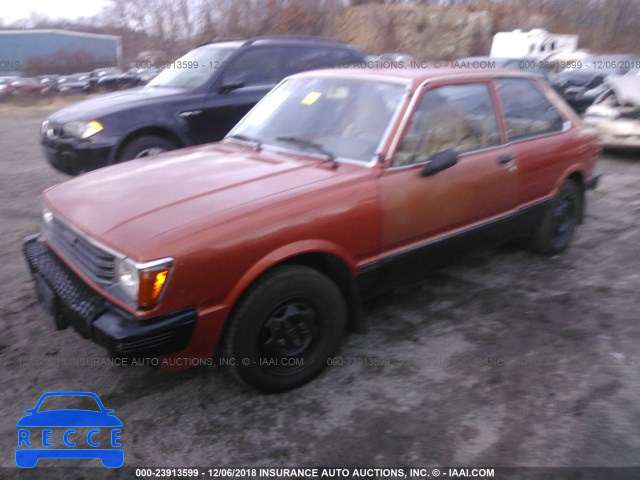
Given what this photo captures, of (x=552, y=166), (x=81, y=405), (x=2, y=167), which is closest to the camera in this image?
(x=81, y=405)

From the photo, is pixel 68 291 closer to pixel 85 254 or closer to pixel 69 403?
pixel 85 254

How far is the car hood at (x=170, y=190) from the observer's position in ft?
8.92

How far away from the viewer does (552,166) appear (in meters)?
4.47

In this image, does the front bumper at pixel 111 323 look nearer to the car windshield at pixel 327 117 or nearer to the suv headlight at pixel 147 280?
the suv headlight at pixel 147 280

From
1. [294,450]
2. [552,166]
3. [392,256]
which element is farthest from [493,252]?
[294,450]

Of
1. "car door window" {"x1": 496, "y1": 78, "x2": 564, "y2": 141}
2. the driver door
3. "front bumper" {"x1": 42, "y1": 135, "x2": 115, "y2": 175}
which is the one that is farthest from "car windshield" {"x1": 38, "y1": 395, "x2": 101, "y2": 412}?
"front bumper" {"x1": 42, "y1": 135, "x2": 115, "y2": 175}

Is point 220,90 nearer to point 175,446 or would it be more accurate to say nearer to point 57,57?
point 175,446

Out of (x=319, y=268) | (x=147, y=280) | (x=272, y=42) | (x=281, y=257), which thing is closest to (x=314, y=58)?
(x=272, y=42)

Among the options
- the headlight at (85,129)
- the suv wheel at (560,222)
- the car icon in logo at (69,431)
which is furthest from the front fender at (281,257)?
the headlight at (85,129)

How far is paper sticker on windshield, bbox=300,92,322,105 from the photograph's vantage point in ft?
13.0

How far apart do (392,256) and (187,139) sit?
3829mm

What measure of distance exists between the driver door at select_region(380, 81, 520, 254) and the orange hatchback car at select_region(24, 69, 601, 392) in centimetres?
1

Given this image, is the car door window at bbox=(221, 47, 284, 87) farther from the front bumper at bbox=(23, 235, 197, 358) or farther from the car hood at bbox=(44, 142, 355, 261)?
the front bumper at bbox=(23, 235, 197, 358)

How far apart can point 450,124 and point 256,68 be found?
12.6 ft
